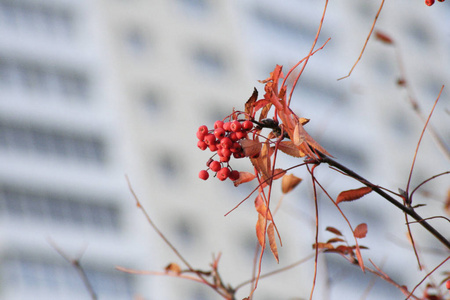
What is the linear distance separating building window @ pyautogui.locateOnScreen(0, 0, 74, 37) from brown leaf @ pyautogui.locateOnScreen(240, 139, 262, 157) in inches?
836

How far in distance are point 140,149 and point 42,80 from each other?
12.3ft

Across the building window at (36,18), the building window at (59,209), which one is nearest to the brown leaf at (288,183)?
the building window at (59,209)

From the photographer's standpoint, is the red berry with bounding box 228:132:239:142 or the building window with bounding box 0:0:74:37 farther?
the building window with bounding box 0:0:74:37

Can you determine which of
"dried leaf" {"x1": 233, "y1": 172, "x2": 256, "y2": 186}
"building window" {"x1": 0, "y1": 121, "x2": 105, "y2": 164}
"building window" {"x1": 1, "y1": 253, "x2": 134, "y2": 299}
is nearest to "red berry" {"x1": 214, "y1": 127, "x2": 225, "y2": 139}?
"dried leaf" {"x1": 233, "y1": 172, "x2": 256, "y2": 186}

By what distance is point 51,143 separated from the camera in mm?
20953

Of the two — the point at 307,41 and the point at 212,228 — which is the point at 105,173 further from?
the point at 307,41

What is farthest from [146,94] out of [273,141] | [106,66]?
[273,141]

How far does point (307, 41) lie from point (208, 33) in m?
5.86

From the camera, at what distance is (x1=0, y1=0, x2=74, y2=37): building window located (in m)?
21.1

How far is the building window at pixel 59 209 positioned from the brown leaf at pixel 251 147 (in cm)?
1906

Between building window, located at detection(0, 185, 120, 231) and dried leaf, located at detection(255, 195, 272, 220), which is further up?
building window, located at detection(0, 185, 120, 231)

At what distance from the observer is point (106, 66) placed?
73.5 ft

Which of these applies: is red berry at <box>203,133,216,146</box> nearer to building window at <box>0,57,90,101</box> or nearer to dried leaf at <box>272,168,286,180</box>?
dried leaf at <box>272,168,286,180</box>

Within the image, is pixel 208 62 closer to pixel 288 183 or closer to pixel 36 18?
pixel 36 18
